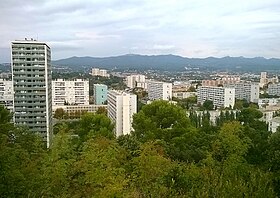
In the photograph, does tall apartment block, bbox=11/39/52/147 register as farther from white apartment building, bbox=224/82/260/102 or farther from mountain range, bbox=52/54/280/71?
mountain range, bbox=52/54/280/71

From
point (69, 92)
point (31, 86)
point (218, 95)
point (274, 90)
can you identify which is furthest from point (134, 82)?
point (31, 86)

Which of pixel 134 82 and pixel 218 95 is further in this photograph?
pixel 134 82

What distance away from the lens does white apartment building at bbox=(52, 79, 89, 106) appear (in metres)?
38.3

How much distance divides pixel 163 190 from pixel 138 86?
50.9 metres

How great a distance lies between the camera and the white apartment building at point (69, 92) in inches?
1507

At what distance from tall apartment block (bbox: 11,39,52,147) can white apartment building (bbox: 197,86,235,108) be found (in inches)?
932

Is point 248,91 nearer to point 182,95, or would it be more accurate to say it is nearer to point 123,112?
point 182,95

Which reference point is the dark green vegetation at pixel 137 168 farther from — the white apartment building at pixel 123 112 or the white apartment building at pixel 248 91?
the white apartment building at pixel 248 91

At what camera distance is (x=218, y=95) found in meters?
39.4

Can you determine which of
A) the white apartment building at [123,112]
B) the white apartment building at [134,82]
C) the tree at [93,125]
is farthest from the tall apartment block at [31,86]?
the white apartment building at [134,82]

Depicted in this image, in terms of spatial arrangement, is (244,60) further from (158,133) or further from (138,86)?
(158,133)

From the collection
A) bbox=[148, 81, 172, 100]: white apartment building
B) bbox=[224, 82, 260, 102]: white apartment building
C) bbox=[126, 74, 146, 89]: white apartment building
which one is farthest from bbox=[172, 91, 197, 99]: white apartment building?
bbox=[126, 74, 146, 89]: white apartment building

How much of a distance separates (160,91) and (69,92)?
10.7 meters

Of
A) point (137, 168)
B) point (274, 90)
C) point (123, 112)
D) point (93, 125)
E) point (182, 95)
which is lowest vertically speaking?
point (182, 95)
